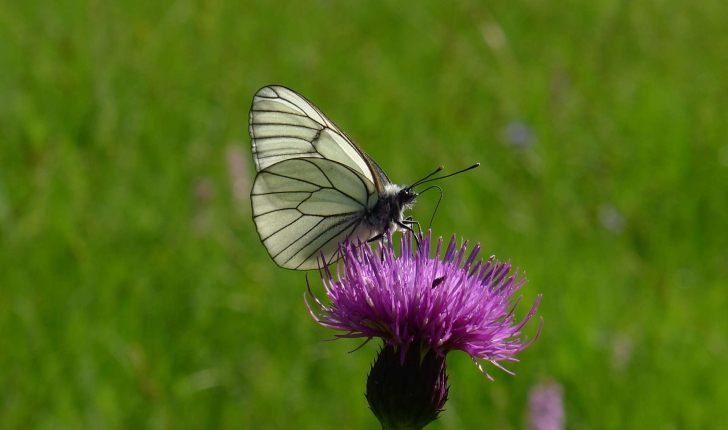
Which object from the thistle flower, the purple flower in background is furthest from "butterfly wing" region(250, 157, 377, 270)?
the purple flower in background

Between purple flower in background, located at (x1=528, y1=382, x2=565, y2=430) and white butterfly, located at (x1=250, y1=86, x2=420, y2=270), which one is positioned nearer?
white butterfly, located at (x1=250, y1=86, x2=420, y2=270)

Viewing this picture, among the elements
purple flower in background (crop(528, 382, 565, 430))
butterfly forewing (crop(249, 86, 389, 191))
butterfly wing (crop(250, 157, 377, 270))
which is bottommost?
purple flower in background (crop(528, 382, 565, 430))

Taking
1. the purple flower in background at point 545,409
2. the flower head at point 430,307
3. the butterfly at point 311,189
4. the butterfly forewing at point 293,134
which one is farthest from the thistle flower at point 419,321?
the purple flower in background at point 545,409

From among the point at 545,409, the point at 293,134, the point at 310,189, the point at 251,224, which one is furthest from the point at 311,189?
the point at 251,224

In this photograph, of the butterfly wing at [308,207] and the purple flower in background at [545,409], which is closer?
the butterfly wing at [308,207]

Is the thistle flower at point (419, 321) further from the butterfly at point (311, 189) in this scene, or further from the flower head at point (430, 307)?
the butterfly at point (311, 189)

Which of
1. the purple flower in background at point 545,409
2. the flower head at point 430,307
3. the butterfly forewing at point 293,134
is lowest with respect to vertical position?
the purple flower in background at point 545,409

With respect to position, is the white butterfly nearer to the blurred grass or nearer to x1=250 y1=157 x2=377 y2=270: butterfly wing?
x1=250 y1=157 x2=377 y2=270: butterfly wing
